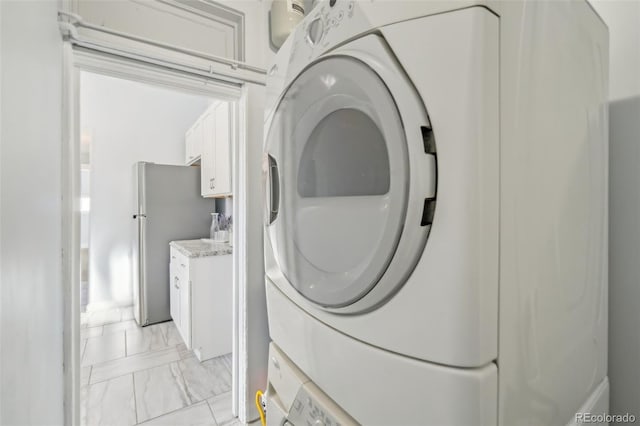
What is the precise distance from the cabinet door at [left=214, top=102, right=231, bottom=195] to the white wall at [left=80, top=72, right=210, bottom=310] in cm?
154

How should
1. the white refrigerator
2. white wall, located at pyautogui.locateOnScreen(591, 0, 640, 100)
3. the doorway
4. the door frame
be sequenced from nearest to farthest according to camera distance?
white wall, located at pyautogui.locateOnScreen(591, 0, 640, 100), the door frame, the doorway, the white refrigerator

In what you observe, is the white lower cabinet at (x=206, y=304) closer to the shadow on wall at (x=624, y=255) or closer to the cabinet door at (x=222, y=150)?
the cabinet door at (x=222, y=150)

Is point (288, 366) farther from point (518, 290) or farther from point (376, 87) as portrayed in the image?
point (376, 87)

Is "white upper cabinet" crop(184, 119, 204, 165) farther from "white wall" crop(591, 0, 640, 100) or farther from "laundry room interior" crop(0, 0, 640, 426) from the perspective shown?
"white wall" crop(591, 0, 640, 100)

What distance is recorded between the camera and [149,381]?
1863 millimetres

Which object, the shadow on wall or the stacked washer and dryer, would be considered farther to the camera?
the shadow on wall

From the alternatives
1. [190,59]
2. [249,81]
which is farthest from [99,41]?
[249,81]

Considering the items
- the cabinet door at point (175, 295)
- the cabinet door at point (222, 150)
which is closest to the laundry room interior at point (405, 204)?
the cabinet door at point (222, 150)

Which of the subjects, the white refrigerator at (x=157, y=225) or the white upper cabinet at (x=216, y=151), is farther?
the white refrigerator at (x=157, y=225)

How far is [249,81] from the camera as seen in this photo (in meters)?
1.46

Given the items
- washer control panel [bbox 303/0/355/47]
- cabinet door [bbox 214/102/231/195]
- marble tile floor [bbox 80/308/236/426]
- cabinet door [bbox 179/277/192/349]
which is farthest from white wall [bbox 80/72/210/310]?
washer control panel [bbox 303/0/355/47]

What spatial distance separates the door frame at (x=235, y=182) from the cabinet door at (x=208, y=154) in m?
1.00

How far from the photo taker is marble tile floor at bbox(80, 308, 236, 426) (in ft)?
5.13

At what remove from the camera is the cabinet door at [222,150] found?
214cm
